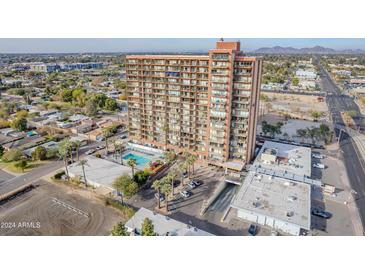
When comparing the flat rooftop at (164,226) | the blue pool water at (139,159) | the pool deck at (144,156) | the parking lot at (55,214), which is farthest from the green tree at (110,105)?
the flat rooftop at (164,226)

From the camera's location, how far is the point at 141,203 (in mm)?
44625

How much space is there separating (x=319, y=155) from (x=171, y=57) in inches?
1871

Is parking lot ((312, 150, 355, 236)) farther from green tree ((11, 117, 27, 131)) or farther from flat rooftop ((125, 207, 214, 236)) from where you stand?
green tree ((11, 117, 27, 131))

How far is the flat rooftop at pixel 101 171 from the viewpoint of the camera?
1977 inches

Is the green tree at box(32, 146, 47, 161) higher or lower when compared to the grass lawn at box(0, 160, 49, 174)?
higher

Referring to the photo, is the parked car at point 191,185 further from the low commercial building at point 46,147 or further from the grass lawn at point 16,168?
the low commercial building at point 46,147

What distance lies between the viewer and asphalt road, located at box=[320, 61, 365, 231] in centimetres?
4700

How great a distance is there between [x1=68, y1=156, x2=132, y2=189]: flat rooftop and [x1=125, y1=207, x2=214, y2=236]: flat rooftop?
1415 centimetres

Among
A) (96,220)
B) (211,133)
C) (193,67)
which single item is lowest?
(96,220)

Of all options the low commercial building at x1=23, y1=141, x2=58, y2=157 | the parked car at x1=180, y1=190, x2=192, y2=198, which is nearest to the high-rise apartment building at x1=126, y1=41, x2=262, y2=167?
the parked car at x1=180, y1=190, x2=192, y2=198

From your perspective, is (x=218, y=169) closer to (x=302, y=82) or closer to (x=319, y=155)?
(x=319, y=155)

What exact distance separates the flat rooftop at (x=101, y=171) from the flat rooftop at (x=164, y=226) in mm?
14152

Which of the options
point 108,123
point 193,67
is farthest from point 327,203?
point 108,123

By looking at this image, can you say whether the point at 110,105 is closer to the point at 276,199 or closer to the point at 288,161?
the point at 288,161
